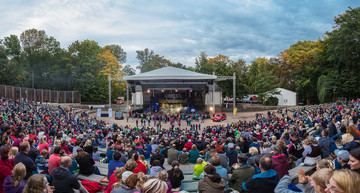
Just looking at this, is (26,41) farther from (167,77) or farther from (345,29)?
(345,29)

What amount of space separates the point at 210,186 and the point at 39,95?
3886 centimetres

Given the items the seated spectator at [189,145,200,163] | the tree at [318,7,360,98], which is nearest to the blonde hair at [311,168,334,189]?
the seated spectator at [189,145,200,163]

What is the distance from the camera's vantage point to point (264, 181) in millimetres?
3266

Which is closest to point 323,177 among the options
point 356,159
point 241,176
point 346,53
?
point 356,159

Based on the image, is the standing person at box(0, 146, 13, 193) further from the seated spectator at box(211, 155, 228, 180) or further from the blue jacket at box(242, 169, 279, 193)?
the blue jacket at box(242, 169, 279, 193)

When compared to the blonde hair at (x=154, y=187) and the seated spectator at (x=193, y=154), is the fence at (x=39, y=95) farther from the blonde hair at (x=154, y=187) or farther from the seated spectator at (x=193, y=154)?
the blonde hair at (x=154, y=187)

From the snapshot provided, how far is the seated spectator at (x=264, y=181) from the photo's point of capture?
10.7ft

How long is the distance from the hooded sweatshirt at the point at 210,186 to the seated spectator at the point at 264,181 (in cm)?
37

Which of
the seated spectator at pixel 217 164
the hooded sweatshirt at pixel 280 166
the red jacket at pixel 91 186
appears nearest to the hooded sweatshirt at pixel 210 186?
the seated spectator at pixel 217 164

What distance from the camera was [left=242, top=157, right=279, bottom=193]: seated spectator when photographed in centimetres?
325

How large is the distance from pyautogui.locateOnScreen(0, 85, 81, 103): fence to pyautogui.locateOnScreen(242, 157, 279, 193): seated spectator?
3321 centimetres

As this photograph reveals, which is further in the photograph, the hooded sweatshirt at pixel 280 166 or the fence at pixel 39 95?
the fence at pixel 39 95

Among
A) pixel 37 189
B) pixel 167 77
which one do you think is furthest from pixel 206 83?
pixel 37 189

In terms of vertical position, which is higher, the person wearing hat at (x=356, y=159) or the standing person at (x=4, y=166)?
the person wearing hat at (x=356, y=159)
